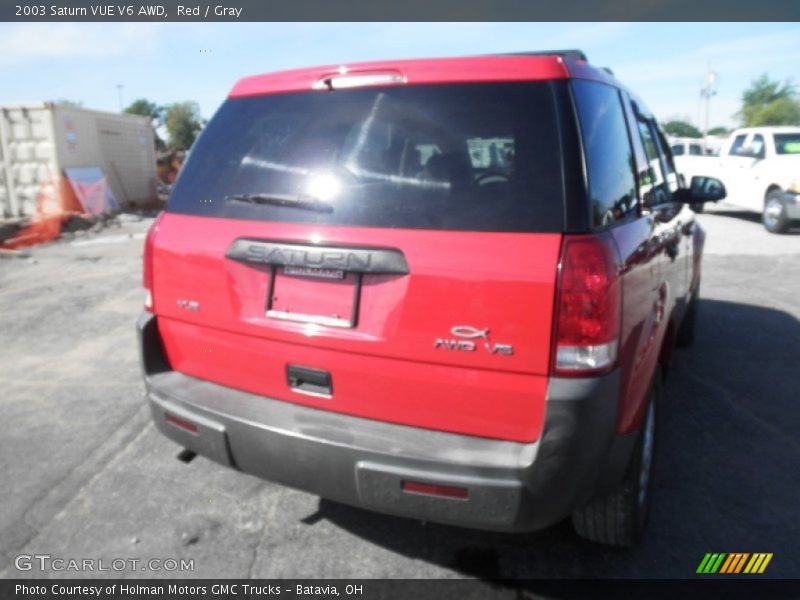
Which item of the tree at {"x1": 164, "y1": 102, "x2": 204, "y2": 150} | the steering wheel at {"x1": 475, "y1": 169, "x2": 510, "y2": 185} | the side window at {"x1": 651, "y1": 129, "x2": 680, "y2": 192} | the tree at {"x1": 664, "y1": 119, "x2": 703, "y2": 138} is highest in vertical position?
the steering wheel at {"x1": 475, "y1": 169, "x2": 510, "y2": 185}

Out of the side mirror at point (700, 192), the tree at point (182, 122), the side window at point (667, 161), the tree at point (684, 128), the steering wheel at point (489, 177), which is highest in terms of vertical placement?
the steering wheel at point (489, 177)

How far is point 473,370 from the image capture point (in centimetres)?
204

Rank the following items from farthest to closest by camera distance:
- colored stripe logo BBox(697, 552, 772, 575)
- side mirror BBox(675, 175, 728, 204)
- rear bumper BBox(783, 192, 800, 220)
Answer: rear bumper BBox(783, 192, 800, 220), side mirror BBox(675, 175, 728, 204), colored stripe logo BBox(697, 552, 772, 575)

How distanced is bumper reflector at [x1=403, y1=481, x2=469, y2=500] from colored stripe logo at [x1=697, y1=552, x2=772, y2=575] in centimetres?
128

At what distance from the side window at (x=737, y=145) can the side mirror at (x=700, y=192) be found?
38.1ft

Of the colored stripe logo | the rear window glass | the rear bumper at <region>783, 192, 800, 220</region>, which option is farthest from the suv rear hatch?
the rear bumper at <region>783, 192, 800, 220</region>

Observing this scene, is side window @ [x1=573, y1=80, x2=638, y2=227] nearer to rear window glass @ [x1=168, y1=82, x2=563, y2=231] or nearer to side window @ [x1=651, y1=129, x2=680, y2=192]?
rear window glass @ [x1=168, y1=82, x2=563, y2=231]

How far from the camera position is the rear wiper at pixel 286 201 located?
7.38 ft

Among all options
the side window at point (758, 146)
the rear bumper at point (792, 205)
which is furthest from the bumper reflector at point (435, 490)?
the side window at point (758, 146)

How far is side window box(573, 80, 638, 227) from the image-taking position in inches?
82.3

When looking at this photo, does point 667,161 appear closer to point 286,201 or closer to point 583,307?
point 583,307

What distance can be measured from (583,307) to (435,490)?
2.49 feet

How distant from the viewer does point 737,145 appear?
46.9 ft

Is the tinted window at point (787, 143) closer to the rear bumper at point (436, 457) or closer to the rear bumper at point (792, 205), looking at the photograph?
the rear bumper at point (792, 205)
